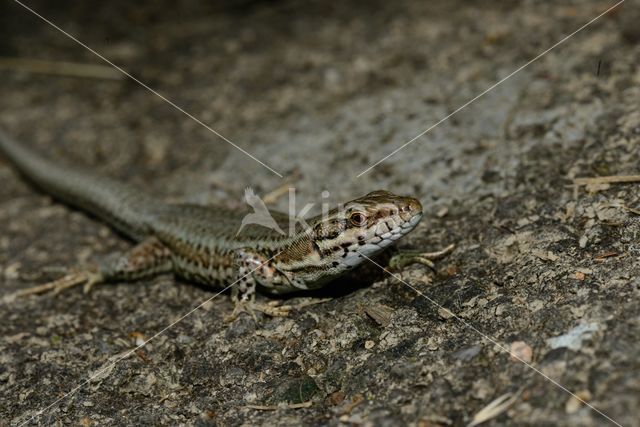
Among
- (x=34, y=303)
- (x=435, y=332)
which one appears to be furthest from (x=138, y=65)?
(x=435, y=332)

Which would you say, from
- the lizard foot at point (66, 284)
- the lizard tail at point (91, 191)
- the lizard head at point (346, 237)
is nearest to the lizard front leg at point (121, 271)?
the lizard foot at point (66, 284)

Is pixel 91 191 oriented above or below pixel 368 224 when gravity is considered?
below

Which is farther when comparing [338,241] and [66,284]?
[66,284]

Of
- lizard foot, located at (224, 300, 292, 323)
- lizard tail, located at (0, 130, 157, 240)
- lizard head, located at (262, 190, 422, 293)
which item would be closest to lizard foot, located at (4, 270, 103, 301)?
lizard tail, located at (0, 130, 157, 240)

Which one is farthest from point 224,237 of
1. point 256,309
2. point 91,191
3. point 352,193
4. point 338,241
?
point 91,191

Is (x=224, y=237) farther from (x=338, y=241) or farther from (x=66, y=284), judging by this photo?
(x=66, y=284)

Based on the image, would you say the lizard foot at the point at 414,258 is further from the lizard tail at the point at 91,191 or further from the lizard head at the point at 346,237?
the lizard tail at the point at 91,191

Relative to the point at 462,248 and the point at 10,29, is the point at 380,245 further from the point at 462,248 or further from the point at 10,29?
the point at 10,29
